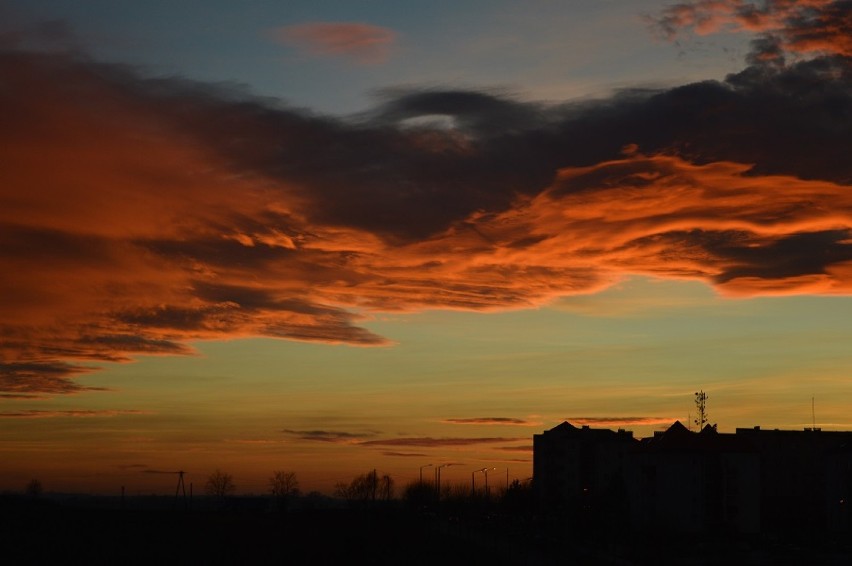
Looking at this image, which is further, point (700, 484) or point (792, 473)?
point (792, 473)

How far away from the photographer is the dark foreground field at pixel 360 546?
3627 inches

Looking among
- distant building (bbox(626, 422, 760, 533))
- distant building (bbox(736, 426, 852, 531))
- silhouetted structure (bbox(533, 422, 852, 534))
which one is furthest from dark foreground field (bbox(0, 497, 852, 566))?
distant building (bbox(736, 426, 852, 531))

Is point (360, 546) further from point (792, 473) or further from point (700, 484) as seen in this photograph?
point (792, 473)

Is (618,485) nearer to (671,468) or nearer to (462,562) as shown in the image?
(671,468)

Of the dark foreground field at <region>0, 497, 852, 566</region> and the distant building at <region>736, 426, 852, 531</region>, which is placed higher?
the distant building at <region>736, 426, 852, 531</region>

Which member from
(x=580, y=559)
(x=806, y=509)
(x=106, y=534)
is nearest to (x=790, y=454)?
(x=806, y=509)

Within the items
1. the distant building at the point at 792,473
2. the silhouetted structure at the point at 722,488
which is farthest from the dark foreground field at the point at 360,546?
the distant building at the point at 792,473

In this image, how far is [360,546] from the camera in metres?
104

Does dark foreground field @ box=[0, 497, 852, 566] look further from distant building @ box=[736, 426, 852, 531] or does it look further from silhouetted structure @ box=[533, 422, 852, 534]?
distant building @ box=[736, 426, 852, 531]

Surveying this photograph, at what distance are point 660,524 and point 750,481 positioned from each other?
13.4 m

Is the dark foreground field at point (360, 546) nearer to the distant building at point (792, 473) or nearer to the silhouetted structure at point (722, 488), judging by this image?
the silhouetted structure at point (722, 488)

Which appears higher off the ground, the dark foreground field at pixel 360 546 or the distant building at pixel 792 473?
the distant building at pixel 792 473

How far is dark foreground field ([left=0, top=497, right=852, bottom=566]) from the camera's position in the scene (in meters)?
92.1

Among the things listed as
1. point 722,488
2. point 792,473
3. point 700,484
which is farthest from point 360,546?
point 792,473
